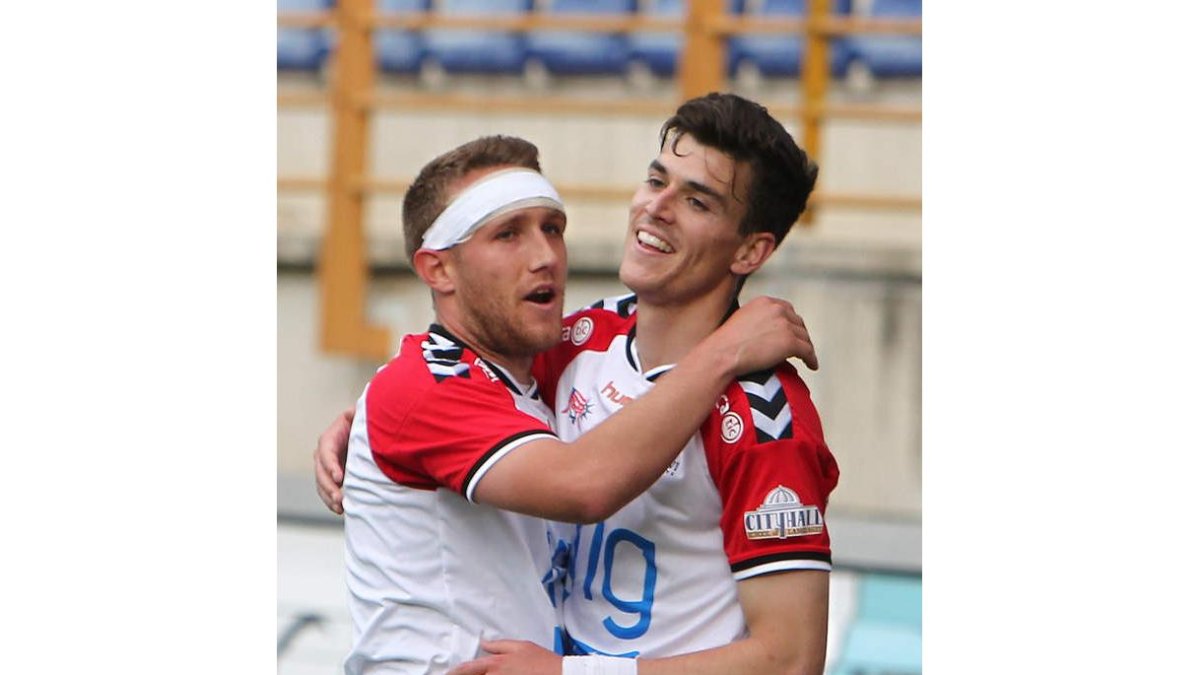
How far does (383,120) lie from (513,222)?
460 cm

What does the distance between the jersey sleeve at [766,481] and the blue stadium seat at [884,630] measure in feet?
7.85

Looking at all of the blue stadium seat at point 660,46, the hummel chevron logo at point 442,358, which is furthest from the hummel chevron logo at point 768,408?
the blue stadium seat at point 660,46

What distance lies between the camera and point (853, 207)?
6.00 metres

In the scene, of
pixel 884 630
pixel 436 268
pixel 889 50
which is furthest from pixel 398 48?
pixel 436 268

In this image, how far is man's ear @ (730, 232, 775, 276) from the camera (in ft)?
7.79

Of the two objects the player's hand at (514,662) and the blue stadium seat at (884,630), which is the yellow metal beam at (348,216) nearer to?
the blue stadium seat at (884,630)

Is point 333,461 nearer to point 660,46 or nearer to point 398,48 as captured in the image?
point 398,48

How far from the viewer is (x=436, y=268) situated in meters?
2.44

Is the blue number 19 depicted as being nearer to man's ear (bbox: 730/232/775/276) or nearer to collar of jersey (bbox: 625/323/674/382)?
collar of jersey (bbox: 625/323/674/382)

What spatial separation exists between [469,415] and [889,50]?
4761mm

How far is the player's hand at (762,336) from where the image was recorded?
7.32 ft
